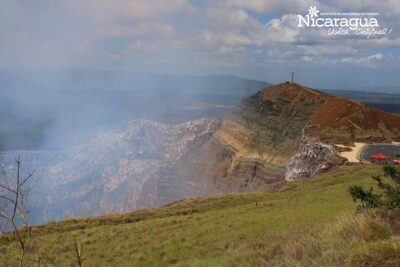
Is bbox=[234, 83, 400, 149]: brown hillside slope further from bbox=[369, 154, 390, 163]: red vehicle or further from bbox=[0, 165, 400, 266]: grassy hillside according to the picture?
bbox=[0, 165, 400, 266]: grassy hillside

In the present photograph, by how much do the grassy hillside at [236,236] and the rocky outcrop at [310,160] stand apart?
11975mm

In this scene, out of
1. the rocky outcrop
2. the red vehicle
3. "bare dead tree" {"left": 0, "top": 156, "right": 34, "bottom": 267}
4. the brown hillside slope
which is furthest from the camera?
the brown hillside slope

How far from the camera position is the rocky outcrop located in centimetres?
4189

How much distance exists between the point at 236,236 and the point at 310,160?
30.1 m

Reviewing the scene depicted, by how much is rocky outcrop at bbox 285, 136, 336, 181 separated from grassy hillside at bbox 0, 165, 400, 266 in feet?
39.3

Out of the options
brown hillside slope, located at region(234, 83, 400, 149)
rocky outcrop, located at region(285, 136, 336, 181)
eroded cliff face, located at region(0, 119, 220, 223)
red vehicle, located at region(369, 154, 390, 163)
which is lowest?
eroded cliff face, located at region(0, 119, 220, 223)

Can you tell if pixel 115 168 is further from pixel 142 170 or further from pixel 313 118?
pixel 313 118

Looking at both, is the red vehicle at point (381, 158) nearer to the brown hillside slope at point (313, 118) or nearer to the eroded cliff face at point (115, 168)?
the brown hillside slope at point (313, 118)

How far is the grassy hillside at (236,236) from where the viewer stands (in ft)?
23.6

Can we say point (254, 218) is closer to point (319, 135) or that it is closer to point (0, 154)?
point (319, 135)

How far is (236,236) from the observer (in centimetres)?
1647

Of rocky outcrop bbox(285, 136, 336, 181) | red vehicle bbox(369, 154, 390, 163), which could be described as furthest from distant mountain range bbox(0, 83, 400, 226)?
red vehicle bbox(369, 154, 390, 163)

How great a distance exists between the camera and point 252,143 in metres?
64.0

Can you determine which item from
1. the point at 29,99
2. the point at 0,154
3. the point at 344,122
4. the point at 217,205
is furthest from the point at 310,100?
the point at 29,99
